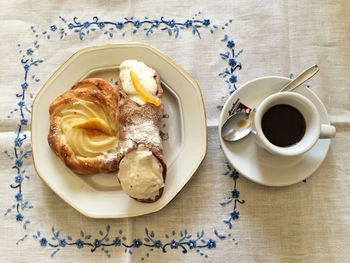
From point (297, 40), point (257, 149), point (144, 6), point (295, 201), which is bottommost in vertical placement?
point (295, 201)

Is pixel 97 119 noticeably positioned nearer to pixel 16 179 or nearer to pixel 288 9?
pixel 16 179

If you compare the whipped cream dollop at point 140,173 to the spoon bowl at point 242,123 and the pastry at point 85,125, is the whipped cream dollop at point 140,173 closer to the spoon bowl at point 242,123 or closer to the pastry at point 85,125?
the pastry at point 85,125

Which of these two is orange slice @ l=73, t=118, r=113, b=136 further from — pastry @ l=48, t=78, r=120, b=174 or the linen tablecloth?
the linen tablecloth

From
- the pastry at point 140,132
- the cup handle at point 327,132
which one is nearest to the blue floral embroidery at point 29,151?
the pastry at point 140,132

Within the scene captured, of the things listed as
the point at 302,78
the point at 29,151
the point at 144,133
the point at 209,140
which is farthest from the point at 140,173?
the point at 302,78

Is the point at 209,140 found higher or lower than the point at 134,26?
lower

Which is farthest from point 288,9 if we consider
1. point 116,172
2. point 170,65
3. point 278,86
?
point 116,172

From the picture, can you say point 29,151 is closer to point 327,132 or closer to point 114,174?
point 114,174
